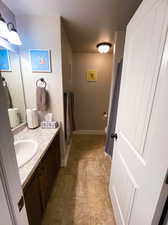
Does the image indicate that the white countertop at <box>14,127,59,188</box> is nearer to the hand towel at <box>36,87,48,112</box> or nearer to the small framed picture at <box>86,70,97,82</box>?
the hand towel at <box>36,87,48,112</box>

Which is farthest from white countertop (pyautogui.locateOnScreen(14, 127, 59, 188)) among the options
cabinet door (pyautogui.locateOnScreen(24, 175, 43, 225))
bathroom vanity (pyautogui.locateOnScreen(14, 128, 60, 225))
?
cabinet door (pyautogui.locateOnScreen(24, 175, 43, 225))

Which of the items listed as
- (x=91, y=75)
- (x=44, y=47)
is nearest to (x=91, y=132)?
(x=91, y=75)

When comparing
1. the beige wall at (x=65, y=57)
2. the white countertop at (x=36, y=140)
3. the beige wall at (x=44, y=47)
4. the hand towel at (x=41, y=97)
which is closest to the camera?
the white countertop at (x=36, y=140)

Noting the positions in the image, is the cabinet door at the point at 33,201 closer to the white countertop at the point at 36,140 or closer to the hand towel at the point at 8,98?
the white countertop at the point at 36,140

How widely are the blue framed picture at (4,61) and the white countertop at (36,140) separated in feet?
2.84

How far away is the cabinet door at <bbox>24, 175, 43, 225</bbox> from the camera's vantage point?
86cm

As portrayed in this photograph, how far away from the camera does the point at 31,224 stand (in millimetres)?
925

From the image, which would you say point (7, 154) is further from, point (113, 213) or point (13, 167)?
point (113, 213)

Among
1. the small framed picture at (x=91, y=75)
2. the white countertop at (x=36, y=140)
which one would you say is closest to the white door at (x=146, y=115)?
the white countertop at (x=36, y=140)

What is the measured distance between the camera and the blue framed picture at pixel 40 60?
1.54 metres

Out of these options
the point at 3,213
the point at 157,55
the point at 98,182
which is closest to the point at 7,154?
the point at 3,213

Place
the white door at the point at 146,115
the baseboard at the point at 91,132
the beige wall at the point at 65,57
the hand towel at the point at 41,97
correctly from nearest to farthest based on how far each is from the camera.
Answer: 1. the white door at the point at 146,115
2. the hand towel at the point at 41,97
3. the beige wall at the point at 65,57
4. the baseboard at the point at 91,132

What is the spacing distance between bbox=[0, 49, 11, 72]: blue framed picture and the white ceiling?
22.0 inches

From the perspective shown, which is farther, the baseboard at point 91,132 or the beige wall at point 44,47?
the baseboard at point 91,132
